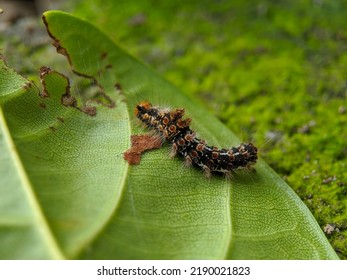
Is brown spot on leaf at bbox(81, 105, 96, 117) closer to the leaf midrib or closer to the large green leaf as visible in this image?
the large green leaf

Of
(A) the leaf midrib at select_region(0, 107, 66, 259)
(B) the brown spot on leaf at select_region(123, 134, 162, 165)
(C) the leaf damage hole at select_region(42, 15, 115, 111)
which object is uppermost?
(C) the leaf damage hole at select_region(42, 15, 115, 111)

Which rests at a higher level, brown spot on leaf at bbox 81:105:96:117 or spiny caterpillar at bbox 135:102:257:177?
brown spot on leaf at bbox 81:105:96:117

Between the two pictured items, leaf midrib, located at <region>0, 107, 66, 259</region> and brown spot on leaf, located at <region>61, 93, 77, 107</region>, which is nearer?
leaf midrib, located at <region>0, 107, 66, 259</region>

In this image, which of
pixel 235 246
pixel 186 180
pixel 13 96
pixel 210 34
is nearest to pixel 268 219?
pixel 235 246

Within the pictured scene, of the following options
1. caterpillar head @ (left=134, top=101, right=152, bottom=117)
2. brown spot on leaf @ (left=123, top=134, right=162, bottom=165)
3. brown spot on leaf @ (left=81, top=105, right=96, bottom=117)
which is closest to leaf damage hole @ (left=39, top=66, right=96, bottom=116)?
brown spot on leaf @ (left=81, top=105, right=96, bottom=117)

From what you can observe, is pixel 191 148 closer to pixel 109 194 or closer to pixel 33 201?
pixel 109 194

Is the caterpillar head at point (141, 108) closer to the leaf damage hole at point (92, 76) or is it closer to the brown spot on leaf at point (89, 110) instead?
the leaf damage hole at point (92, 76)
